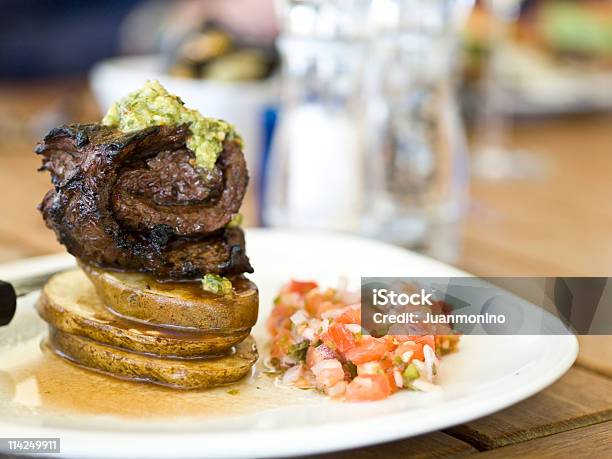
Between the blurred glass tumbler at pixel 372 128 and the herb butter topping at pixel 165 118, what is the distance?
3.81 feet

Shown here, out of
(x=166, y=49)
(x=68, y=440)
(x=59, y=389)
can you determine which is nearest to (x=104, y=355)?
(x=59, y=389)

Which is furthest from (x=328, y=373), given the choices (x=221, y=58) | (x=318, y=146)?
(x=221, y=58)

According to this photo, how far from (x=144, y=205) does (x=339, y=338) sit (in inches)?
16.9

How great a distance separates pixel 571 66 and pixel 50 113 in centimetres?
295

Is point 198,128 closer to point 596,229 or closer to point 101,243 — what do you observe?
point 101,243

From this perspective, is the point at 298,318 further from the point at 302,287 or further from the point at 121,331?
the point at 121,331

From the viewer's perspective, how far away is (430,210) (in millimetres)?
3098

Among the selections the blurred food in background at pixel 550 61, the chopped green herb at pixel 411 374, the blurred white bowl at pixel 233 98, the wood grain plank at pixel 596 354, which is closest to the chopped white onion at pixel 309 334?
the chopped green herb at pixel 411 374

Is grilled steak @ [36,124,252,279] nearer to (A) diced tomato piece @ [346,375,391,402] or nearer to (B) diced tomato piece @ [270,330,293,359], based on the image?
(B) diced tomato piece @ [270,330,293,359]

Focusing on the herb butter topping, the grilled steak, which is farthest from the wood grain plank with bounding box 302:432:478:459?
the herb butter topping

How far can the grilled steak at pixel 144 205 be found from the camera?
65.5 inches

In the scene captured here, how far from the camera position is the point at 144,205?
1.71 meters

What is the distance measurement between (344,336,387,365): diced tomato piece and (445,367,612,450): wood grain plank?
0.19 meters

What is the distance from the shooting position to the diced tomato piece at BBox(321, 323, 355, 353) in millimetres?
1647
